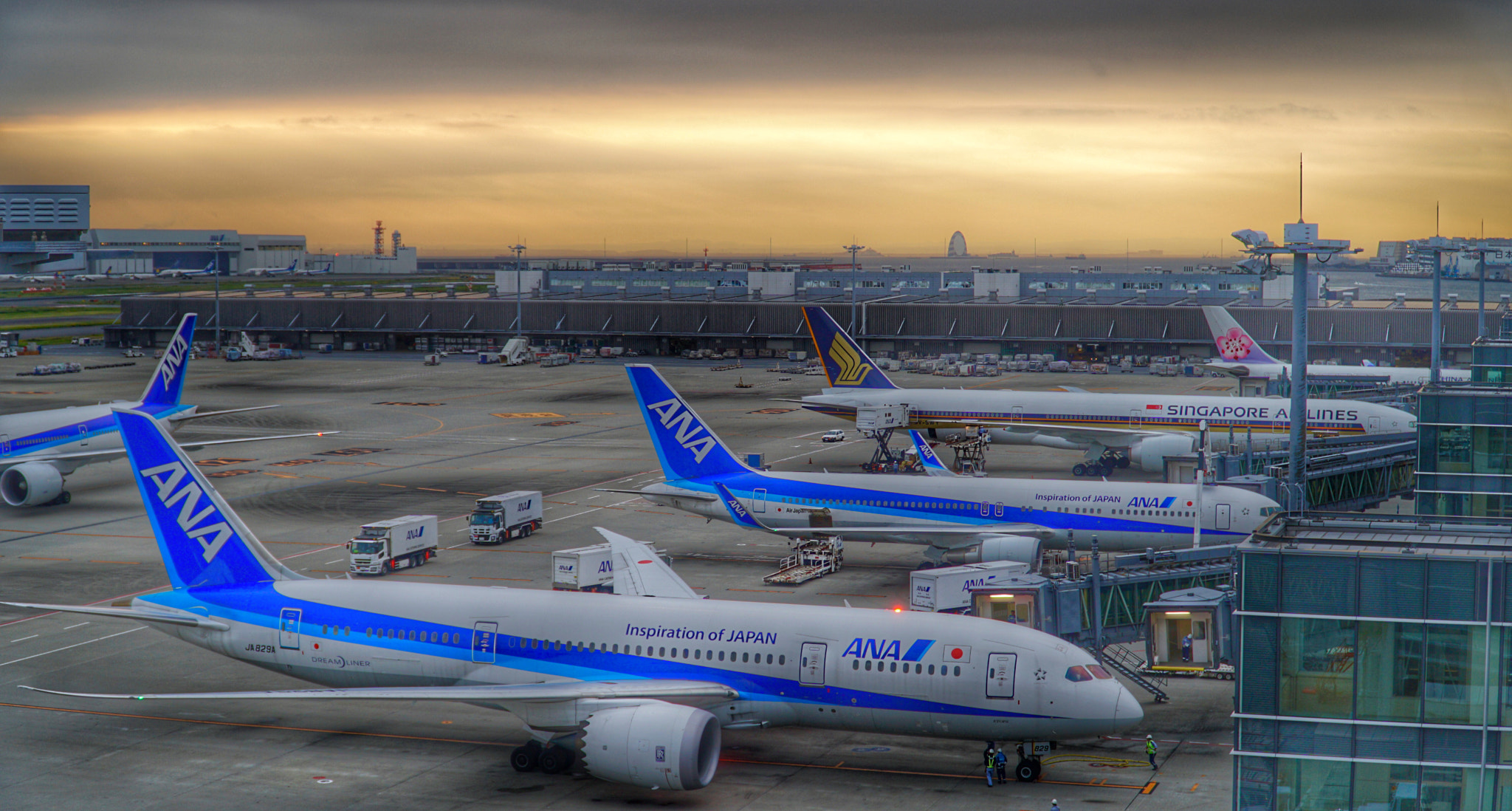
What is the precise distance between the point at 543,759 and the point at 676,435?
72.2 feet

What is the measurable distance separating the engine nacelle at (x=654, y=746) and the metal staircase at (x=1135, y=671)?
12.1m

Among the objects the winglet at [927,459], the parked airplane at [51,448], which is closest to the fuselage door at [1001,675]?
the winglet at [927,459]

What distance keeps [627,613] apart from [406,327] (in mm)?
149228

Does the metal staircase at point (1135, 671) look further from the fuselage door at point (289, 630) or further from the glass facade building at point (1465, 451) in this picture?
the fuselage door at point (289, 630)

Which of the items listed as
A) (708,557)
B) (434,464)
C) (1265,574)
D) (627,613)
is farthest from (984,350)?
(1265,574)

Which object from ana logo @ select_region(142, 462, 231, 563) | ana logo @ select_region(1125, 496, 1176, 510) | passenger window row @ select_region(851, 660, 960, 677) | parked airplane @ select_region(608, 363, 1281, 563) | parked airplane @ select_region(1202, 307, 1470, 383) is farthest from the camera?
parked airplane @ select_region(1202, 307, 1470, 383)

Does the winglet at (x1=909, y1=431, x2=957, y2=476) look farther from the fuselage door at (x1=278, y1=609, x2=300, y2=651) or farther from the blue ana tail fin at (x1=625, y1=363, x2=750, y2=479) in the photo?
the fuselage door at (x1=278, y1=609, x2=300, y2=651)

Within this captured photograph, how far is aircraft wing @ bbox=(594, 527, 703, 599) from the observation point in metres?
37.8

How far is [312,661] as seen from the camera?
33125mm

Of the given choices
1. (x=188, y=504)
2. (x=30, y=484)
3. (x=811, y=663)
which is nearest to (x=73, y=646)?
(x=188, y=504)

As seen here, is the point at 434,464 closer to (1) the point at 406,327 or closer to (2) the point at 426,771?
(2) the point at 426,771

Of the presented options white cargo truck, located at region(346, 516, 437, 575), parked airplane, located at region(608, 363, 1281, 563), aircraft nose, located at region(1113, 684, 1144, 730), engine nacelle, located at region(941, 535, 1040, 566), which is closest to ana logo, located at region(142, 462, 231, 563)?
parked airplane, located at region(608, 363, 1281, 563)

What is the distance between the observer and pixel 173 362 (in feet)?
239

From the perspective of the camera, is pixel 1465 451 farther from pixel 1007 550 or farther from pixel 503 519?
pixel 503 519
